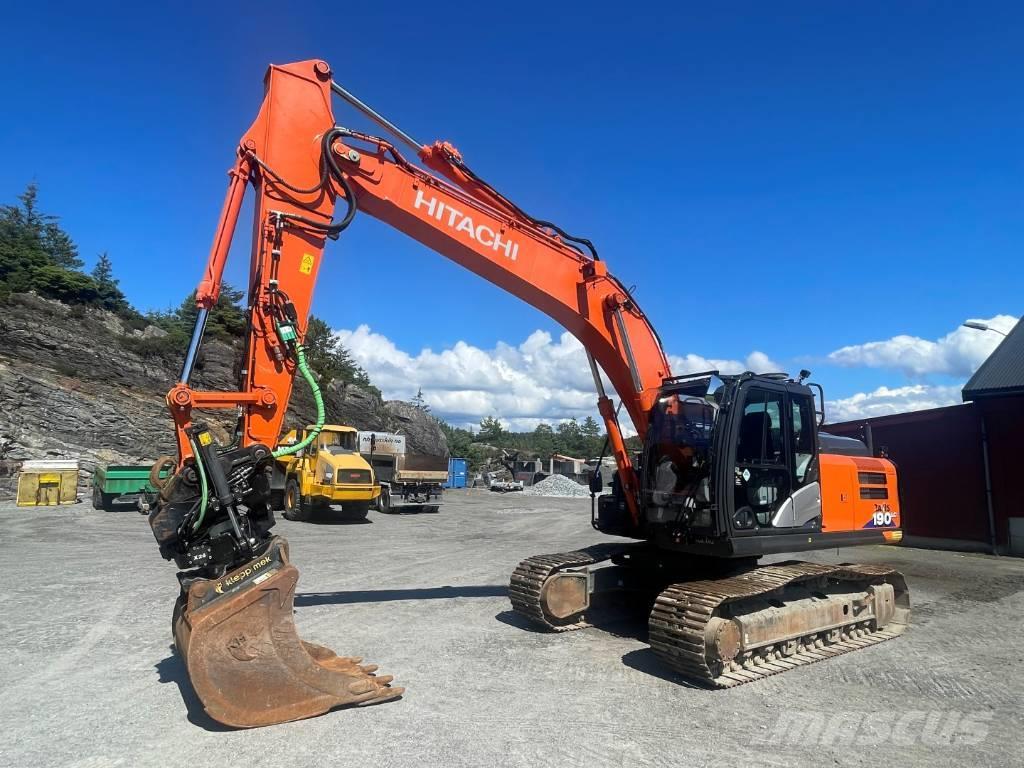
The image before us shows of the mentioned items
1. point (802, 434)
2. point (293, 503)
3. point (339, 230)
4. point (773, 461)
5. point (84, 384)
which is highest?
point (84, 384)

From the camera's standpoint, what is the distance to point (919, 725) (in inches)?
204

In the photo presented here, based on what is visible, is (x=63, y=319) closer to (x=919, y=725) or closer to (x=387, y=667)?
(x=387, y=667)

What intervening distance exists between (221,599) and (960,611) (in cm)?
963

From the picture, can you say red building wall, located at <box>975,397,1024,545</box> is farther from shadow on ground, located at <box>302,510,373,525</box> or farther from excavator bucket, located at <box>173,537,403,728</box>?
shadow on ground, located at <box>302,510,373,525</box>

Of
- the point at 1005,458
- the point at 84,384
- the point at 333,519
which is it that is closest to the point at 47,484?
the point at 84,384

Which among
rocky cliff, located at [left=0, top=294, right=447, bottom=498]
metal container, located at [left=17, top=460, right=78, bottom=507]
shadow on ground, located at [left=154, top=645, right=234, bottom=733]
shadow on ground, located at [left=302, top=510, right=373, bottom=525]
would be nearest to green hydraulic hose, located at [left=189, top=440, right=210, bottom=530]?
shadow on ground, located at [left=154, top=645, right=234, bottom=733]

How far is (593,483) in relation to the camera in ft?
29.2

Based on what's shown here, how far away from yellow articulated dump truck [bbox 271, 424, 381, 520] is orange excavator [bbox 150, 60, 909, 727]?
13076 mm


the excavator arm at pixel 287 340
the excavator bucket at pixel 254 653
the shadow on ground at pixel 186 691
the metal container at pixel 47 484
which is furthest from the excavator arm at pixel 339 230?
the metal container at pixel 47 484

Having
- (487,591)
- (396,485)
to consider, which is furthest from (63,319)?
(487,591)

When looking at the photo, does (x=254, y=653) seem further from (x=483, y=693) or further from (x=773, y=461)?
(x=773, y=461)

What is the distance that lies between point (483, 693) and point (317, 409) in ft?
8.98

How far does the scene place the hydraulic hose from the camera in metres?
5.47

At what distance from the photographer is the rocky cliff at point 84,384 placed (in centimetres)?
2604
